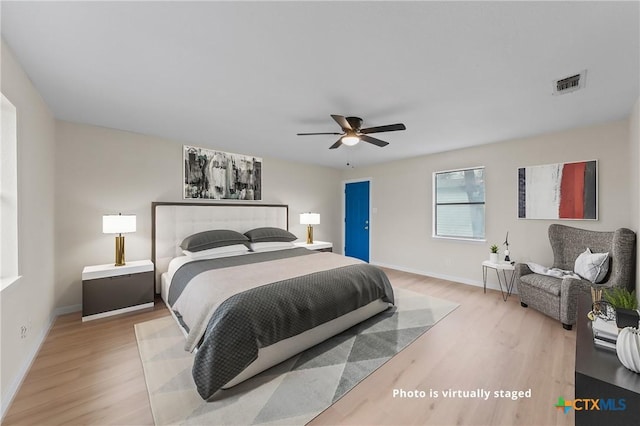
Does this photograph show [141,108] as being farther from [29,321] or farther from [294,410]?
[294,410]

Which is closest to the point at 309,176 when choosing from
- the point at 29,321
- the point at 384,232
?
the point at 384,232

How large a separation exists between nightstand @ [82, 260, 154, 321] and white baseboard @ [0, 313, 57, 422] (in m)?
0.40

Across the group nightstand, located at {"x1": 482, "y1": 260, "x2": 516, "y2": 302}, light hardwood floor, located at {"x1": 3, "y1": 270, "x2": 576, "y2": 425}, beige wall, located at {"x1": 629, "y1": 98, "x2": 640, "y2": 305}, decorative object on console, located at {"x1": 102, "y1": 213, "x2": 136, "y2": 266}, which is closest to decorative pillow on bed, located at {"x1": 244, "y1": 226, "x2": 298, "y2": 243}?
decorative object on console, located at {"x1": 102, "y1": 213, "x2": 136, "y2": 266}

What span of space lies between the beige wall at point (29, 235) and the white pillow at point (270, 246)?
229 centimetres

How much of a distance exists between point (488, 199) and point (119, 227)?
5254 mm

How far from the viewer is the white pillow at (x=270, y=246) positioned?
402 centimetres

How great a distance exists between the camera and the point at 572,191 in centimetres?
328

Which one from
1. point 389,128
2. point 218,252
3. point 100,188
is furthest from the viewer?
point 218,252

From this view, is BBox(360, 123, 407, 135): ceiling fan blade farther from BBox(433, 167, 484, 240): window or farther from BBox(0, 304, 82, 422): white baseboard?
BBox(0, 304, 82, 422): white baseboard

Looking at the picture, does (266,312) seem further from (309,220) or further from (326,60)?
(309,220)

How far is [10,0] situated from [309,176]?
14.9 feet

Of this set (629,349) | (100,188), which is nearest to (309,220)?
(100,188)

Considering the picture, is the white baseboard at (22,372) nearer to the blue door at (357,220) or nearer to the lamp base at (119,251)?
the lamp base at (119,251)

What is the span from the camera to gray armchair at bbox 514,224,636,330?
2559 mm
